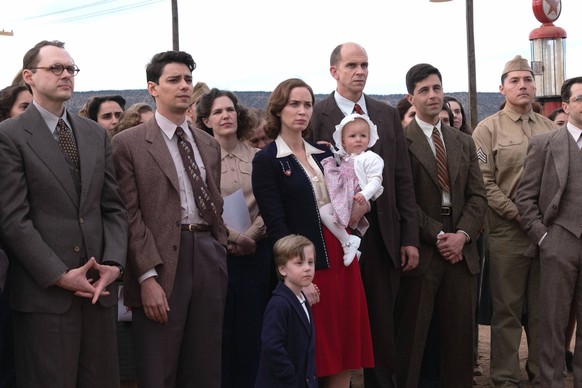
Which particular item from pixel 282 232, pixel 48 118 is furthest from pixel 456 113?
pixel 48 118

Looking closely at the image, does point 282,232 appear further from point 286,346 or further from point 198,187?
point 286,346

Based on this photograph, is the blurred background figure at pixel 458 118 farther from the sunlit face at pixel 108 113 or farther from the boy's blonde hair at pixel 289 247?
the boy's blonde hair at pixel 289 247

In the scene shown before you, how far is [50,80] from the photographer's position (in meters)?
4.71

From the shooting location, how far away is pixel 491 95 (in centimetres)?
1769

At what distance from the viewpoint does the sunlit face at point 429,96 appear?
654 cm

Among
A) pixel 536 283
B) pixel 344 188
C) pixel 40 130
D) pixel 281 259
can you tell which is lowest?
pixel 536 283

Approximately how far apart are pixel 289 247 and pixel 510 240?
8.19 ft

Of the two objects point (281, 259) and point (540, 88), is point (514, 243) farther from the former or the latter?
point (540, 88)

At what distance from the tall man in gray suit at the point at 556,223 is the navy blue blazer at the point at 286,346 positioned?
213cm

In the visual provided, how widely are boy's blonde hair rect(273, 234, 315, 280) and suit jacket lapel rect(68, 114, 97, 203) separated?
3.62ft

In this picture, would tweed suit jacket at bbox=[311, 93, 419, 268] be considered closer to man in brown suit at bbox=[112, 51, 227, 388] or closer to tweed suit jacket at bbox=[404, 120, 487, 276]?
tweed suit jacket at bbox=[404, 120, 487, 276]

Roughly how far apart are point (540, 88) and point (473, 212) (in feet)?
28.1

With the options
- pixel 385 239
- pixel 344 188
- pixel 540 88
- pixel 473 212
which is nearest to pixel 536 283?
pixel 473 212

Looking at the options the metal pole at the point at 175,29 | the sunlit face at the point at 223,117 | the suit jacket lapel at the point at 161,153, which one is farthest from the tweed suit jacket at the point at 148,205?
the metal pole at the point at 175,29
